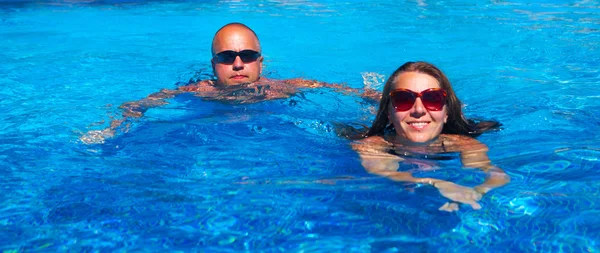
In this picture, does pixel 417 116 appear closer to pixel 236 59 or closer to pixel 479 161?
pixel 479 161

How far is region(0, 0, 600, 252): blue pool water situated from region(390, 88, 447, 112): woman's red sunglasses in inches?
13.3

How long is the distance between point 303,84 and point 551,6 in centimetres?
618

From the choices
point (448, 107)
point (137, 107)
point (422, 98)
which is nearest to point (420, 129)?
point (422, 98)

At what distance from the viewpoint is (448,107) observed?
4043 millimetres

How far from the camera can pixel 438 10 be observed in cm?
1088

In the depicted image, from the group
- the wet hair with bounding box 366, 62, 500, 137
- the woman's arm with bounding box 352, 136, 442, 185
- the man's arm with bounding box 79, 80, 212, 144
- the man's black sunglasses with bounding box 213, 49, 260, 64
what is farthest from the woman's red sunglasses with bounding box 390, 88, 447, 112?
the man's black sunglasses with bounding box 213, 49, 260, 64

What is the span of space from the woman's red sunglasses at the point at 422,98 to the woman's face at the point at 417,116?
0.06ft

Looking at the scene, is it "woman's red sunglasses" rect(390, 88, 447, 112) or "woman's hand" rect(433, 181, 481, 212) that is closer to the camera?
"woman's hand" rect(433, 181, 481, 212)

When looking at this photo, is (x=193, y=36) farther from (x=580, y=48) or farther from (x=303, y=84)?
(x=580, y=48)

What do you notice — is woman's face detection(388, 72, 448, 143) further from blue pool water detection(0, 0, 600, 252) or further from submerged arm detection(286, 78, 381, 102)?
submerged arm detection(286, 78, 381, 102)

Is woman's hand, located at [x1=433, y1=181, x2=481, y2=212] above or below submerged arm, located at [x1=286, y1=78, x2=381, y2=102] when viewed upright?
above

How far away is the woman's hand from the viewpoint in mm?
3117

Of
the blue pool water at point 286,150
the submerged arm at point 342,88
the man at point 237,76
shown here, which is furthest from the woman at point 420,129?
the man at point 237,76

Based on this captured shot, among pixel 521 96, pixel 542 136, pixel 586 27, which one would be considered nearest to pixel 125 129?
pixel 542 136
